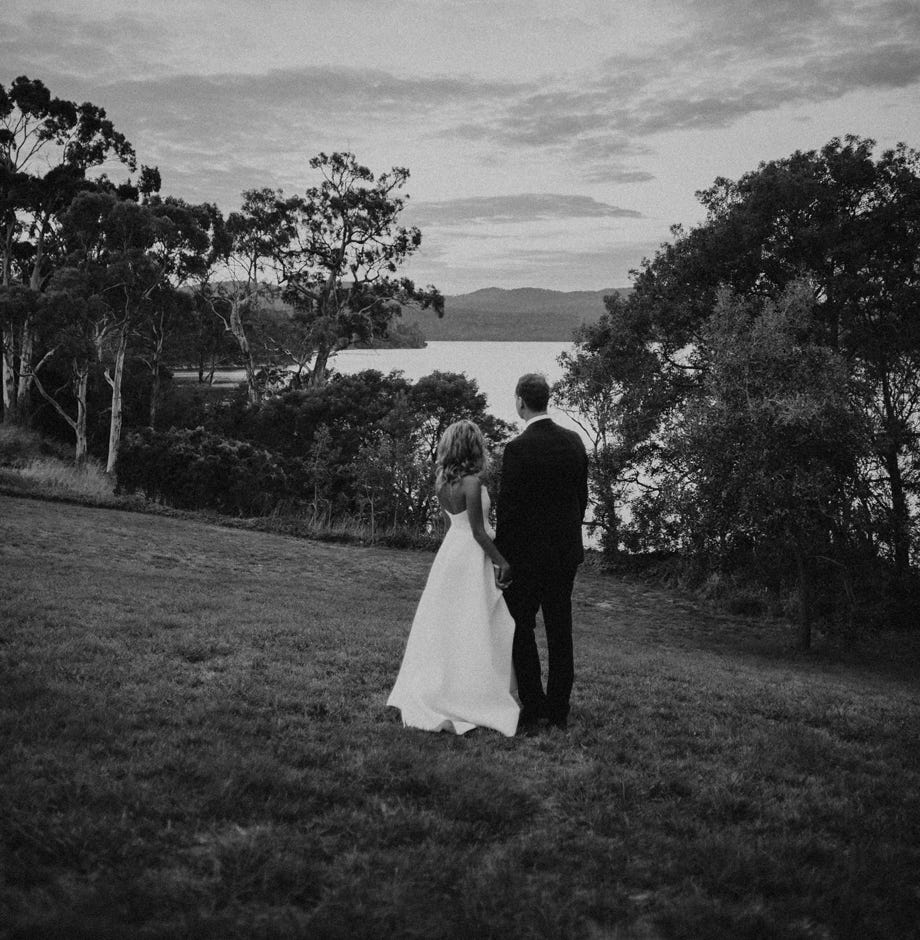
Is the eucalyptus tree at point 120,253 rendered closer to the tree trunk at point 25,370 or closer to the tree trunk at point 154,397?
the tree trunk at point 25,370

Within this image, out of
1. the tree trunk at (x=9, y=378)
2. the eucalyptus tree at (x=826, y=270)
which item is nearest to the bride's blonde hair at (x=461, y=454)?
the eucalyptus tree at (x=826, y=270)

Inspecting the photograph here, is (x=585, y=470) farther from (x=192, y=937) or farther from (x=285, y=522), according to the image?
(x=285, y=522)

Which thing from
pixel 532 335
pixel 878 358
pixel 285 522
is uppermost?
pixel 532 335

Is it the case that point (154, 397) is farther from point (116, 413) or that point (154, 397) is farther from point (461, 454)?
point (461, 454)

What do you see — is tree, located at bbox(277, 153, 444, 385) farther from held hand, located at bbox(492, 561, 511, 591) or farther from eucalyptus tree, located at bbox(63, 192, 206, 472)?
held hand, located at bbox(492, 561, 511, 591)

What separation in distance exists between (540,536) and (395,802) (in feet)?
6.74

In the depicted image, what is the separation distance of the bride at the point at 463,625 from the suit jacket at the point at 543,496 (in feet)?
0.55

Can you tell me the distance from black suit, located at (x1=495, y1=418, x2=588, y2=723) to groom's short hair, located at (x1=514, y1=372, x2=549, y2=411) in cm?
13

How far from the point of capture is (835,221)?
1856 centimetres

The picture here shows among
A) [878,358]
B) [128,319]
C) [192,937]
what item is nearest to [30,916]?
[192,937]

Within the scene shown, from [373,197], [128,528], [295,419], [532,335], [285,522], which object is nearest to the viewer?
[128,528]

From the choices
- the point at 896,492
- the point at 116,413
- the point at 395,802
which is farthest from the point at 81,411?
the point at 395,802

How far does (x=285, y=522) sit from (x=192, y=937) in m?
20.1

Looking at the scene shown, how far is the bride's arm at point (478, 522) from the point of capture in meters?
5.27
